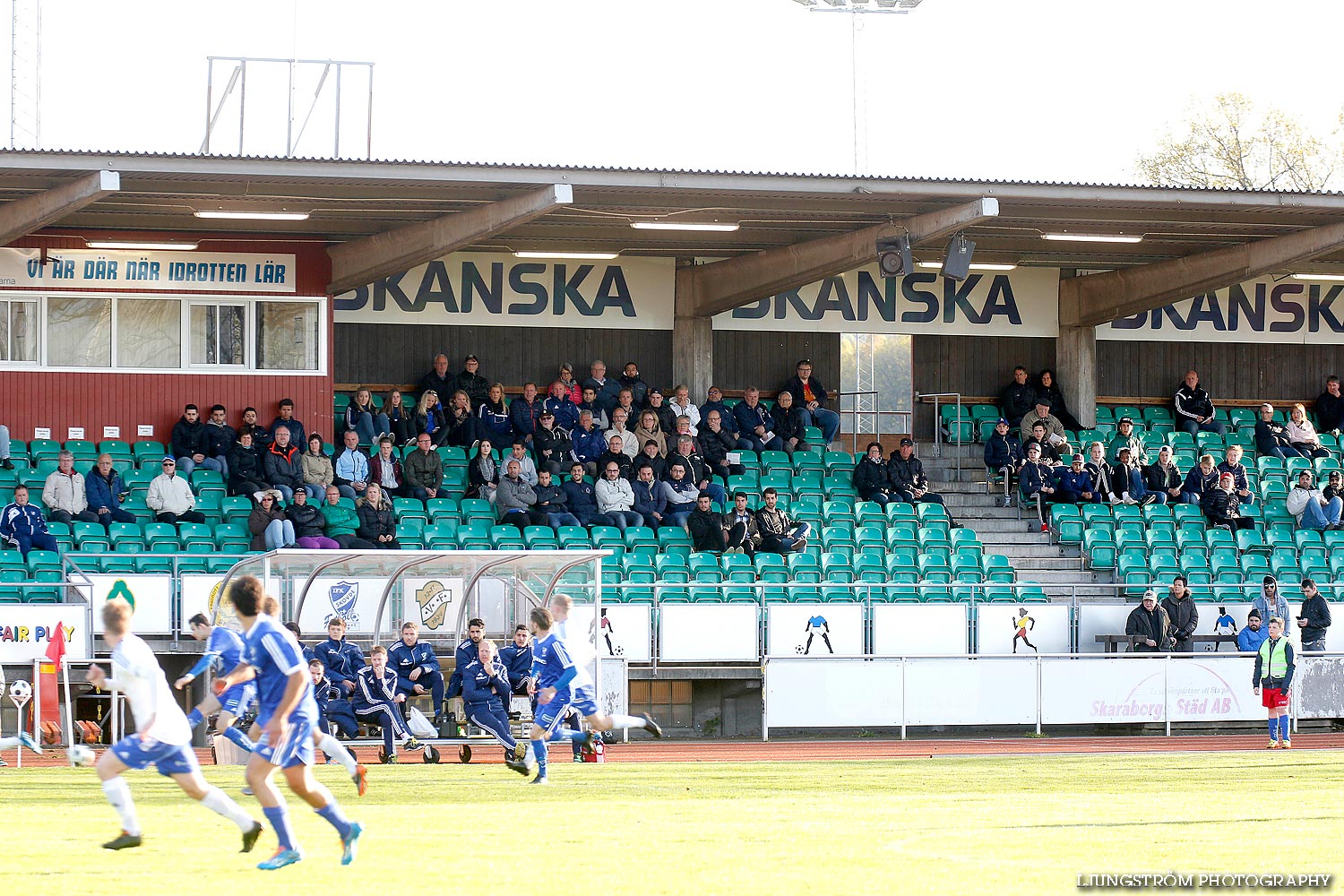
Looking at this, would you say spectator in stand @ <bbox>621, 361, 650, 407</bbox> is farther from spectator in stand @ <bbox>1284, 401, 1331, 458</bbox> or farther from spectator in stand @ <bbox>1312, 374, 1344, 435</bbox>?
spectator in stand @ <bbox>1312, 374, 1344, 435</bbox>

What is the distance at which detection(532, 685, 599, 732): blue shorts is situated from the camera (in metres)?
14.4

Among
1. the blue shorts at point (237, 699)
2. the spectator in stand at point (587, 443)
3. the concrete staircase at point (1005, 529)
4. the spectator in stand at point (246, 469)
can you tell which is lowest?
the blue shorts at point (237, 699)

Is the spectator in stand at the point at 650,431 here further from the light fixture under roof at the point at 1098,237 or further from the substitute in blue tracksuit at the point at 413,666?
the substitute in blue tracksuit at the point at 413,666

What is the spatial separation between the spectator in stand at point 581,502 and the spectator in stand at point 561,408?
5.22 ft

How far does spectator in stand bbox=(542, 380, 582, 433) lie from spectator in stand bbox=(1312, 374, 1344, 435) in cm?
1305

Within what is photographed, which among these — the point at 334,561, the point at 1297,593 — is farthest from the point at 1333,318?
the point at 334,561

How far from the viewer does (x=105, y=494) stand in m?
21.7

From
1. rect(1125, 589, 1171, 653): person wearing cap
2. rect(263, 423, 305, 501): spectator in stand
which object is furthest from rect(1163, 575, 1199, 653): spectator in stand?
rect(263, 423, 305, 501): spectator in stand

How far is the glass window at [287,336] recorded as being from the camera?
25.5m

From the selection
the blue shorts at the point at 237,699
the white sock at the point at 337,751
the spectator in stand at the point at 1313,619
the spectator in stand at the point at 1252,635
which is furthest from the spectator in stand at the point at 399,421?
the blue shorts at the point at 237,699

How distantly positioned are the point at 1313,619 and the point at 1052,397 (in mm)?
7686

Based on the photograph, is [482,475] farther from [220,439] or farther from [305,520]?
[220,439]

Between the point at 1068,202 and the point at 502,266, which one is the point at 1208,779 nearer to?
the point at 1068,202

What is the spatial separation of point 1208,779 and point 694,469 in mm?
10097
